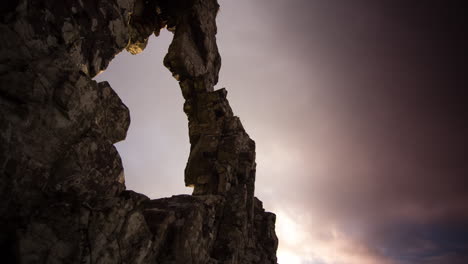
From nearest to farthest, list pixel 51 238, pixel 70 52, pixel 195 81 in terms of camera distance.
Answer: pixel 51 238
pixel 70 52
pixel 195 81

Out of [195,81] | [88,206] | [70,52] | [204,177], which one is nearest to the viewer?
[88,206]

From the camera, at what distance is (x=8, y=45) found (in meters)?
4.54

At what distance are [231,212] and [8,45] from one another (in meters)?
11.6

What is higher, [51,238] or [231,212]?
[231,212]

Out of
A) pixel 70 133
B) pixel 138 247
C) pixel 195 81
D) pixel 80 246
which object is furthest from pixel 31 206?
pixel 195 81

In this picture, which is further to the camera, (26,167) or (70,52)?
(70,52)

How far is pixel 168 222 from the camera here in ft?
25.3

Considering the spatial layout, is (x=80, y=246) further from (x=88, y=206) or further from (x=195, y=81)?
(x=195, y=81)

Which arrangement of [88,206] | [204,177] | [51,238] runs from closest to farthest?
1. [51,238]
2. [88,206]
3. [204,177]

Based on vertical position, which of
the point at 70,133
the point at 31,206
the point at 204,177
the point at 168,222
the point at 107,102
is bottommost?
the point at 31,206

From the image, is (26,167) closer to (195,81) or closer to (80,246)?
(80,246)

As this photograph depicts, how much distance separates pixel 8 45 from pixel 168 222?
5.58 m

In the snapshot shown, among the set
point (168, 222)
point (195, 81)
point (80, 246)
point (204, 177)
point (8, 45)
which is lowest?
point (80, 246)

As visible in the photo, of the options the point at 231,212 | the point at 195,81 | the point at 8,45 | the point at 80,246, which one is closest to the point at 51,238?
the point at 80,246
